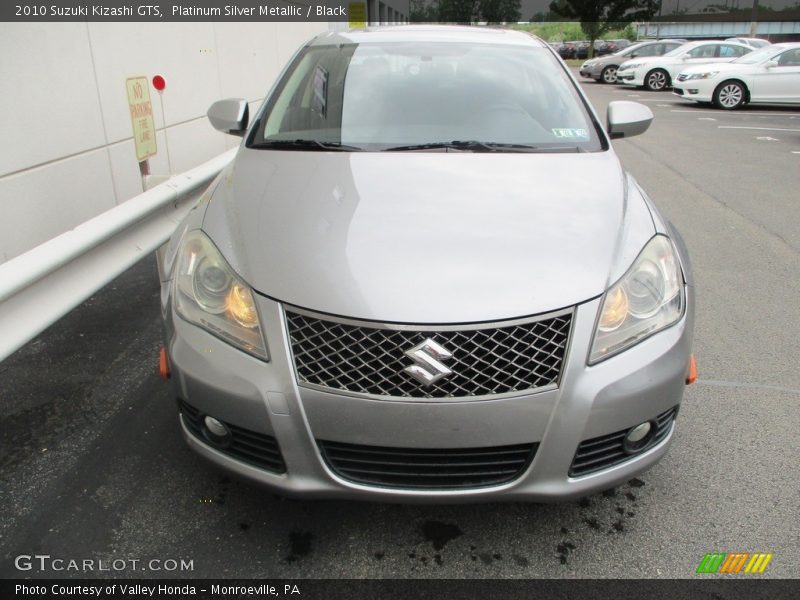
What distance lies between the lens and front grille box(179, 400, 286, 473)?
6.43ft

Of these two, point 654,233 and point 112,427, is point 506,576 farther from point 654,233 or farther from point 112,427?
point 112,427

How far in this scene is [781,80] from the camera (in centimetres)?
1463

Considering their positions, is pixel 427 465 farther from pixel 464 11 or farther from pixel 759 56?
pixel 464 11

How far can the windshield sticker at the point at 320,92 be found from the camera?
324 centimetres

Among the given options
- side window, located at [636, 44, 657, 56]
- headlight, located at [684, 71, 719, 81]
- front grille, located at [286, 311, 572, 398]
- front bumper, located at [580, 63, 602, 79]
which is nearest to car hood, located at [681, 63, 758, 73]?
headlight, located at [684, 71, 719, 81]

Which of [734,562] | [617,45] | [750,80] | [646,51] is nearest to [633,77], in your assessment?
[646,51]

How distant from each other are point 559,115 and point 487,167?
74cm

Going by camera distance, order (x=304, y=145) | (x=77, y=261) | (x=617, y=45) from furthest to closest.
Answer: (x=617, y=45)
(x=304, y=145)
(x=77, y=261)

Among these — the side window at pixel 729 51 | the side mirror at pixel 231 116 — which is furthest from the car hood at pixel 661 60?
the side mirror at pixel 231 116

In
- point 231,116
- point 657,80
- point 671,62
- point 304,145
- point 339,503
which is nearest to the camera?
point 339,503

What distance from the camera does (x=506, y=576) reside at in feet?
6.85

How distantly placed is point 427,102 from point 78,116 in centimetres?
283

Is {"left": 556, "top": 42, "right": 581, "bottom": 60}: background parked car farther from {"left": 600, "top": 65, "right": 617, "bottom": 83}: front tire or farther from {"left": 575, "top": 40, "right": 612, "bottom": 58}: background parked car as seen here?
{"left": 600, "top": 65, "right": 617, "bottom": 83}: front tire

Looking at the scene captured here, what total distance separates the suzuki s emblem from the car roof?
2.30 m
